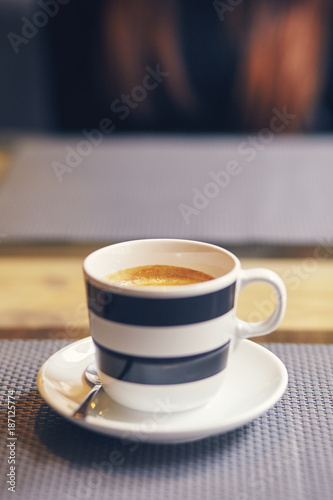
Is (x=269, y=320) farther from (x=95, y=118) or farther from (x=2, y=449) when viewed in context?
(x=95, y=118)

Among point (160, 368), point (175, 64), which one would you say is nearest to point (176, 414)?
point (160, 368)

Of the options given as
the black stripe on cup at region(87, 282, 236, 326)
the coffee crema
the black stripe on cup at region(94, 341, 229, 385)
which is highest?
the black stripe on cup at region(87, 282, 236, 326)

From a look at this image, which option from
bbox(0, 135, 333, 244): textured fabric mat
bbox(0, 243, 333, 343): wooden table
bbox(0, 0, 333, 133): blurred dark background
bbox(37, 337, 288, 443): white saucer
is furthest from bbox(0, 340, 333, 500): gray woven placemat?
bbox(0, 0, 333, 133): blurred dark background

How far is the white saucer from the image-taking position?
0.32 metres

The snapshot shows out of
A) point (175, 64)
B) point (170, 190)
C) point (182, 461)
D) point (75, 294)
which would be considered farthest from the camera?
point (175, 64)

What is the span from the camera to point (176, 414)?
0.35 metres

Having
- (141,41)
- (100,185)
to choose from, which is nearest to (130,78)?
(141,41)

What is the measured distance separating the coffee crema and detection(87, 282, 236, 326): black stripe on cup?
2.5 inches

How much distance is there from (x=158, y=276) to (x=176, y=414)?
10 centimetres

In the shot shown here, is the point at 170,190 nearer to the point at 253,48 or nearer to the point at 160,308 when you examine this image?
the point at 160,308

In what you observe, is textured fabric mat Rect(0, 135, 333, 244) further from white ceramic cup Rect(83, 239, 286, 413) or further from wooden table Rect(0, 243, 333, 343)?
white ceramic cup Rect(83, 239, 286, 413)

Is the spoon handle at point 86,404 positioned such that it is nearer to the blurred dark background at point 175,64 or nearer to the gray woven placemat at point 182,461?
the gray woven placemat at point 182,461

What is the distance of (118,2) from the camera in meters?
2.22

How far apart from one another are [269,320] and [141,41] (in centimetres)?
208
